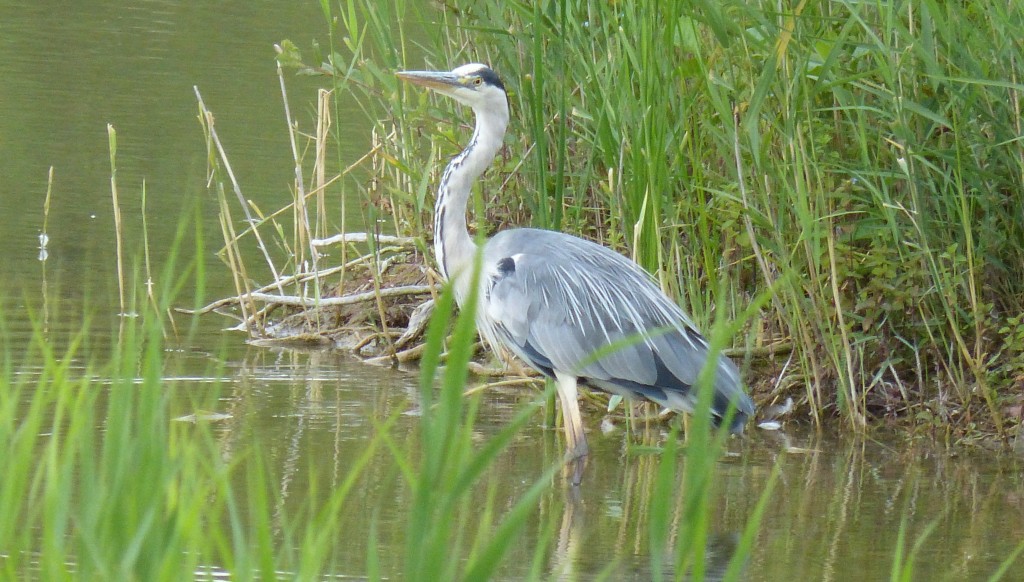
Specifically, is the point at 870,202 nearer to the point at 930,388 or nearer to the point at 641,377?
the point at 930,388

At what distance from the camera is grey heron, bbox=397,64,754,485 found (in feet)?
15.9

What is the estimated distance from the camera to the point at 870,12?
5.18 meters

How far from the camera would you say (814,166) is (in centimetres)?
491

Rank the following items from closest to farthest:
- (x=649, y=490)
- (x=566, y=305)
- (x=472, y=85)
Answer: (x=649, y=490)
(x=566, y=305)
(x=472, y=85)

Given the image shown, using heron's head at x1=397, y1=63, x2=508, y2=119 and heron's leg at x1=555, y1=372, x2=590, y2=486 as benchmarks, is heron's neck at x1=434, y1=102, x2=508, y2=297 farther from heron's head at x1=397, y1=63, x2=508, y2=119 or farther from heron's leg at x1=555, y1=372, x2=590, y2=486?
heron's leg at x1=555, y1=372, x2=590, y2=486

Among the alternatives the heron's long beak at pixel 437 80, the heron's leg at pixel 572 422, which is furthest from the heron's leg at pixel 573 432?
the heron's long beak at pixel 437 80

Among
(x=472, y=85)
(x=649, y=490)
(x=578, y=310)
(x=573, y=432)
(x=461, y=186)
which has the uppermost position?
(x=472, y=85)

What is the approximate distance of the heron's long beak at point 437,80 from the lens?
17.0 feet

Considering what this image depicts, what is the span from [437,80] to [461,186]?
398 millimetres

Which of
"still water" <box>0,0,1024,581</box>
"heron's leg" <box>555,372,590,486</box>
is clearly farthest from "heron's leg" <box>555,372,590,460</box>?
"still water" <box>0,0,1024,581</box>

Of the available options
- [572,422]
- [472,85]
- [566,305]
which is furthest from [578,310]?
[472,85]

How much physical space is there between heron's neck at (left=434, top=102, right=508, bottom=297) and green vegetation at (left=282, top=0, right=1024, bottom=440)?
0.11m

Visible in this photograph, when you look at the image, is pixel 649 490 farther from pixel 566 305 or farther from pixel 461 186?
pixel 461 186

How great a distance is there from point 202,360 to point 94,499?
3.97 m
